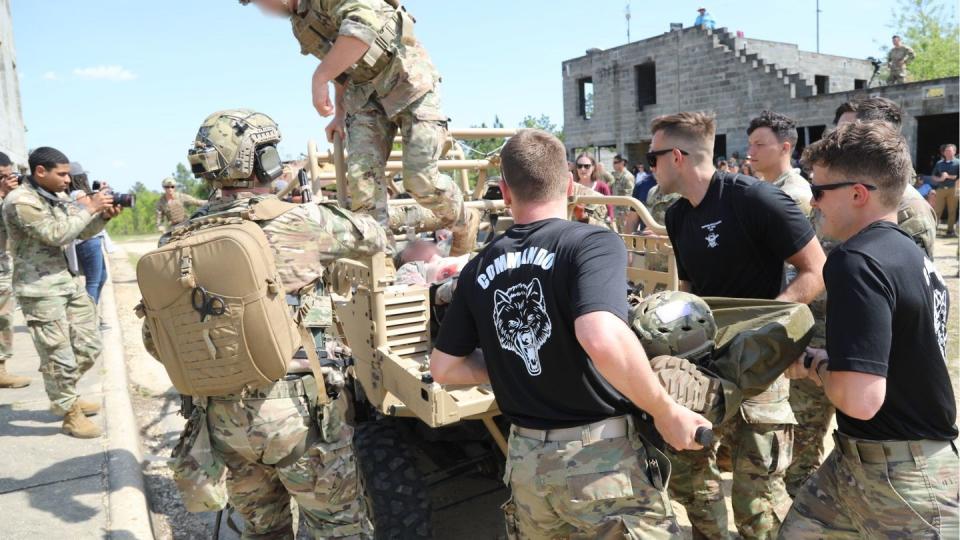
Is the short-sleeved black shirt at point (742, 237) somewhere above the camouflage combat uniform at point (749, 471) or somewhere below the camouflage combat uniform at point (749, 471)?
above

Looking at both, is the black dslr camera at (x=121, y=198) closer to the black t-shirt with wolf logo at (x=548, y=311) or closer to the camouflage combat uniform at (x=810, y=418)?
the black t-shirt with wolf logo at (x=548, y=311)

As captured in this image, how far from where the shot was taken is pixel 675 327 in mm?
1999

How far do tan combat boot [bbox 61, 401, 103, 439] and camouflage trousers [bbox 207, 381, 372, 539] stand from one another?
2.70 meters

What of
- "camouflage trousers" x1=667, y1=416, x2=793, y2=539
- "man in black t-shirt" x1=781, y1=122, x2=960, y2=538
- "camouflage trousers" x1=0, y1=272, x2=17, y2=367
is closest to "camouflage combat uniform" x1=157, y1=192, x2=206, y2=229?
"camouflage trousers" x1=0, y1=272, x2=17, y2=367

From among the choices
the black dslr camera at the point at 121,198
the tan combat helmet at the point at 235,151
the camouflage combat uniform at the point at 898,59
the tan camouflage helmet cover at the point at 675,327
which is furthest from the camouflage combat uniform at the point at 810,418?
the camouflage combat uniform at the point at 898,59

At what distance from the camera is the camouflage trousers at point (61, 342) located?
4898 millimetres

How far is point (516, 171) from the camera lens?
2.09 m

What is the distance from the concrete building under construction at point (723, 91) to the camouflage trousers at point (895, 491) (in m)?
19.5

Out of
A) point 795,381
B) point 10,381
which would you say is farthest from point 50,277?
point 795,381

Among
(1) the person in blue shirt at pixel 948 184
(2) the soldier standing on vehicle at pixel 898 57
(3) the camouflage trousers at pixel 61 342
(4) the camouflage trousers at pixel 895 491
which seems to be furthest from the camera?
(2) the soldier standing on vehicle at pixel 898 57

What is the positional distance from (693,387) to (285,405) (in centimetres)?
145

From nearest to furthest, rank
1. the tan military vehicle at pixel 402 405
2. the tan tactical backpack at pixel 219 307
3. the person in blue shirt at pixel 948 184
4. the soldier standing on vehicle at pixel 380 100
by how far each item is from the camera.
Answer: the tan tactical backpack at pixel 219 307, the tan military vehicle at pixel 402 405, the soldier standing on vehicle at pixel 380 100, the person in blue shirt at pixel 948 184

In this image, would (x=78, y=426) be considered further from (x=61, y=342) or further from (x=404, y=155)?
(x=404, y=155)

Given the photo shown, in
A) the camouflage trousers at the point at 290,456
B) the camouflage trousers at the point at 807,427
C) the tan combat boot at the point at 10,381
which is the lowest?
the tan combat boot at the point at 10,381
